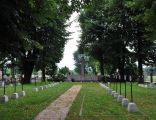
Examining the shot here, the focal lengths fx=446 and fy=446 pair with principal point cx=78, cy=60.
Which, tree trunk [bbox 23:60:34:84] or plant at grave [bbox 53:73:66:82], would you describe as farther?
plant at grave [bbox 53:73:66:82]

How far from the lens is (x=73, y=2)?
18.7 metres

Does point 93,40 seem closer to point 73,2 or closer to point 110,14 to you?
point 110,14

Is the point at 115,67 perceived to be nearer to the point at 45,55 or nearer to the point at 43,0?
the point at 45,55

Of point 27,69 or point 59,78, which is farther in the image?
point 59,78

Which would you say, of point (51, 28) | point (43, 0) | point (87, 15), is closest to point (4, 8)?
point (43, 0)

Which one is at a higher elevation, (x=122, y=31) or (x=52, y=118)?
(x=122, y=31)

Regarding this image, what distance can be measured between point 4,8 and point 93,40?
54069 mm

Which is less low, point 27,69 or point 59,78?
point 27,69

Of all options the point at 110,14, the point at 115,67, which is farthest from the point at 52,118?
the point at 115,67

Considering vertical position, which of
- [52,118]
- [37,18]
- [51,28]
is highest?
[51,28]

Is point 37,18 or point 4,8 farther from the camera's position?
point 37,18

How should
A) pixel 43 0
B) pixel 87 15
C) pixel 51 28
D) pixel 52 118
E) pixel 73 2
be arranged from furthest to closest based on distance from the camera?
pixel 87 15
pixel 51 28
pixel 73 2
pixel 43 0
pixel 52 118

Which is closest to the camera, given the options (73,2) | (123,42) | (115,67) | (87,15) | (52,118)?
(52,118)

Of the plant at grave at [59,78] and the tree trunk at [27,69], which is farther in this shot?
the plant at grave at [59,78]
